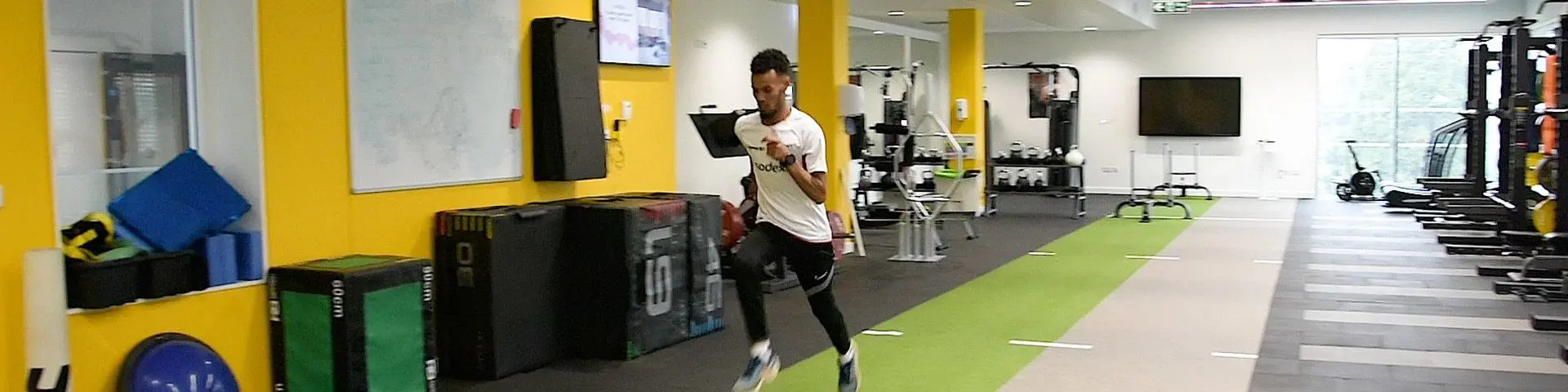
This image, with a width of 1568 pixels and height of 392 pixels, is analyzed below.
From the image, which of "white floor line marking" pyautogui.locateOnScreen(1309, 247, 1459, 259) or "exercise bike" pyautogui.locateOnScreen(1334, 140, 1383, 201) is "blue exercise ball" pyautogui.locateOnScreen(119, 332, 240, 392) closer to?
"white floor line marking" pyautogui.locateOnScreen(1309, 247, 1459, 259)

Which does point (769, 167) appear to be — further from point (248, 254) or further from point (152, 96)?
point (152, 96)

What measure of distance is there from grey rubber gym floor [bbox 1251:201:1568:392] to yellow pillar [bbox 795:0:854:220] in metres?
3.39

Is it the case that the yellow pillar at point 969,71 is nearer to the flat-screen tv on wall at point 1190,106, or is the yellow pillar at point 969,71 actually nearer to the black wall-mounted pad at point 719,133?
the flat-screen tv on wall at point 1190,106

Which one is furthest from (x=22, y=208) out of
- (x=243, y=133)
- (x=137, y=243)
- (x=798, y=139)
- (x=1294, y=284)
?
(x=1294, y=284)

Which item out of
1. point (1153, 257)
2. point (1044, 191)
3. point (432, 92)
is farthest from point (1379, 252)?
point (432, 92)

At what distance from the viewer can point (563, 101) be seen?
19.2 ft

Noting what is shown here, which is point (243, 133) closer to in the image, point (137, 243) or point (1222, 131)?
point (137, 243)

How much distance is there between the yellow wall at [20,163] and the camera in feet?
12.3

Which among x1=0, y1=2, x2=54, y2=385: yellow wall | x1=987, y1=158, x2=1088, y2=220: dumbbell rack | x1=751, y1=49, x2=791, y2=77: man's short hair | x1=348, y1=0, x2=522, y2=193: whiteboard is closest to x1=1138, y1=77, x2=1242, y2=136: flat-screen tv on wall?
x1=987, y1=158, x2=1088, y2=220: dumbbell rack

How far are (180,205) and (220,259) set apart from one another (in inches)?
8.6

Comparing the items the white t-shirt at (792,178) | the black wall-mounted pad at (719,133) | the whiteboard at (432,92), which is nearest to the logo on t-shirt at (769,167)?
the white t-shirt at (792,178)

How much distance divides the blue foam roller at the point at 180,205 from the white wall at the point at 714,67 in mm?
6496

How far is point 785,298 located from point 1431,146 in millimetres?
11063

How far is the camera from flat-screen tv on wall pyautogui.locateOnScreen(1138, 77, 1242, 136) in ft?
57.3
